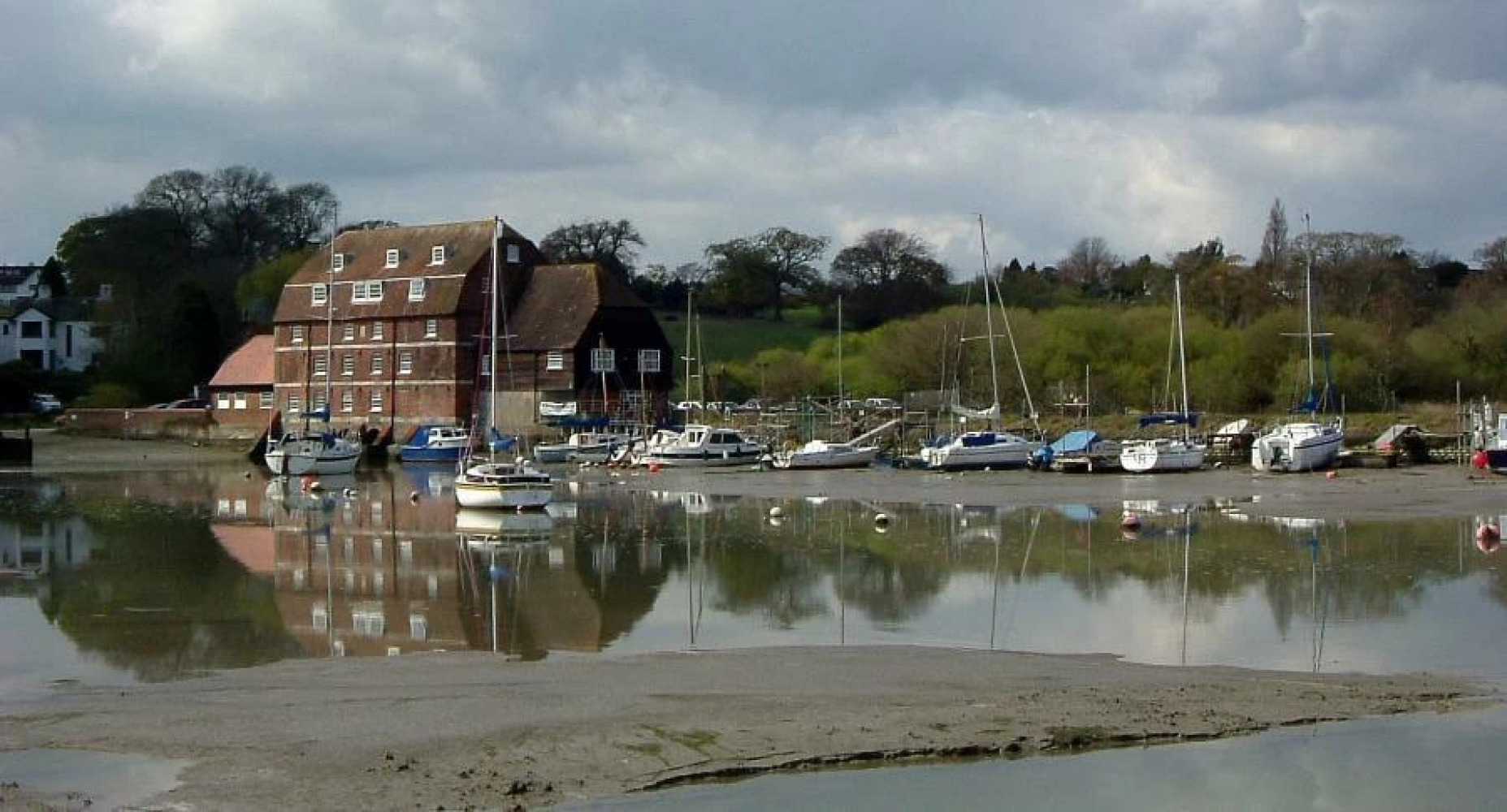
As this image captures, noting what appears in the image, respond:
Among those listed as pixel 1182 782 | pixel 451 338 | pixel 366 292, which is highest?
pixel 366 292

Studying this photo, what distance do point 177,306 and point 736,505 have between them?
71.8 m

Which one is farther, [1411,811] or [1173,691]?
[1173,691]

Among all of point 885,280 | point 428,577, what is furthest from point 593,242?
point 428,577

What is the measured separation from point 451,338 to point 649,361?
11118 mm

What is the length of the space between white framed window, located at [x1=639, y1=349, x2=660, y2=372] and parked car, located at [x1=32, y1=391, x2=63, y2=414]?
133 feet

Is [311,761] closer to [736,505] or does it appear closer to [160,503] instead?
[736,505]

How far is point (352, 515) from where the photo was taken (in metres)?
49.9

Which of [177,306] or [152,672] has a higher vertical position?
[177,306]

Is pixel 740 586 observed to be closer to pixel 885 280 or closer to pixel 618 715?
pixel 618 715

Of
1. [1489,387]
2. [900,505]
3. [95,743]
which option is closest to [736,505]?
[900,505]

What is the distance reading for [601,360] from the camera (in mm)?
92562

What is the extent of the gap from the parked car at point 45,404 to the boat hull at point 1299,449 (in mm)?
77236

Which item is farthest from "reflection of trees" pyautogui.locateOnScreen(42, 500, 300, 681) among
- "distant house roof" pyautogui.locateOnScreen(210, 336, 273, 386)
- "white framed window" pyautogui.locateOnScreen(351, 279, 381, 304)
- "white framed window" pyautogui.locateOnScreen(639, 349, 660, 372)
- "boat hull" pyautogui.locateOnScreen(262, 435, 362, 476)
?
"distant house roof" pyautogui.locateOnScreen(210, 336, 273, 386)

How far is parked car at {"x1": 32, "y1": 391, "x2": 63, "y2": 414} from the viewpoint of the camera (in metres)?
107
